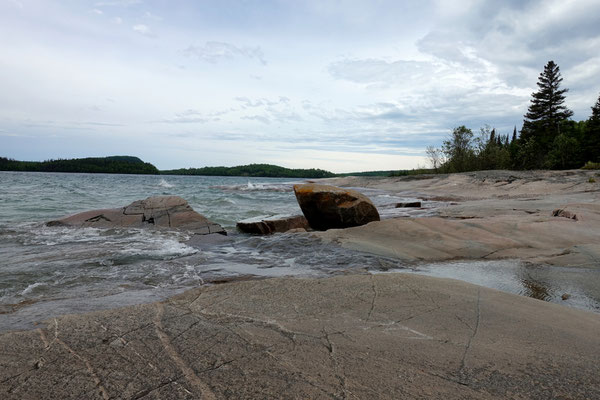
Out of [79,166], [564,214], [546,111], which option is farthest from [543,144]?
[79,166]

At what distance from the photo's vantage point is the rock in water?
8867 millimetres

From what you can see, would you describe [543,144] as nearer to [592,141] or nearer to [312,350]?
[592,141]

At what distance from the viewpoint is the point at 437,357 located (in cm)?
212

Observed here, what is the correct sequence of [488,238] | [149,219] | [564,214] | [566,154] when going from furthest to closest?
[566,154], [149,219], [564,214], [488,238]

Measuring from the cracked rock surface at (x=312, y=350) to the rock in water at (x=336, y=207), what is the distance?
5592mm

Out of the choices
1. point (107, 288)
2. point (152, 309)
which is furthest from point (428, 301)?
point (107, 288)

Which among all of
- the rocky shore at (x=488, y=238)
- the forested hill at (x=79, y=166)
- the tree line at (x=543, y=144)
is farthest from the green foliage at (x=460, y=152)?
→ the forested hill at (x=79, y=166)

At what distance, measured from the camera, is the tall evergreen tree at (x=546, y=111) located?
144ft

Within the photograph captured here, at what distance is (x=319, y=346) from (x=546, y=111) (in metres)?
52.8

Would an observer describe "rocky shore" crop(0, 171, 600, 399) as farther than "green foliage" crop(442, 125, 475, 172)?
No

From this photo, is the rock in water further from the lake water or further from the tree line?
the tree line

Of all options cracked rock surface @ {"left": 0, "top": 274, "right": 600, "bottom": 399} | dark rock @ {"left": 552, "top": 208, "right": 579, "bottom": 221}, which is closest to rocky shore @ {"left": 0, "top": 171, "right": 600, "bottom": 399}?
cracked rock surface @ {"left": 0, "top": 274, "right": 600, "bottom": 399}

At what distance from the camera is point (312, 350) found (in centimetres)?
216

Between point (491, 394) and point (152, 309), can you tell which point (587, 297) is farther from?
point (152, 309)
